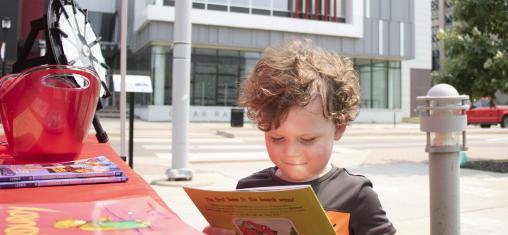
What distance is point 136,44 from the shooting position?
98.9ft

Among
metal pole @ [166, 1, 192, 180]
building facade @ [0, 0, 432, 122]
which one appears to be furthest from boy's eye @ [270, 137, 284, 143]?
building facade @ [0, 0, 432, 122]

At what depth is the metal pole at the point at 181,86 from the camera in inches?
263

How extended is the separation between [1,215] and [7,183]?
14.5 inches

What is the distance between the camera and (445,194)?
3482 mm

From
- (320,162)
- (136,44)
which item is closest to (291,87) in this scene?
(320,162)

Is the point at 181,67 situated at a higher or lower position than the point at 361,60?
lower

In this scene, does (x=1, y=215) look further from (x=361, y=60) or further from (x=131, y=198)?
(x=361, y=60)

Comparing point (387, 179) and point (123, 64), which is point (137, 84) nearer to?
point (123, 64)

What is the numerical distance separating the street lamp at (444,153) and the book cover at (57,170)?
2.55 m

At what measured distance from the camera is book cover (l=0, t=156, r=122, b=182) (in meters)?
1.44

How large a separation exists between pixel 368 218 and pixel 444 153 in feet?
7.42

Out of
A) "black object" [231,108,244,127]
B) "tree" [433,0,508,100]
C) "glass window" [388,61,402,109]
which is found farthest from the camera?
"glass window" [388,61,402,109]

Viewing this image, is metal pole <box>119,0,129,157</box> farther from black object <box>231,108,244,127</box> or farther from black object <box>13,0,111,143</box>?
black object <box>231,108,244,127</box>

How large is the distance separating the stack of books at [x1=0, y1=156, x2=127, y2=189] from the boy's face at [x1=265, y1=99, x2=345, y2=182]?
49cm
